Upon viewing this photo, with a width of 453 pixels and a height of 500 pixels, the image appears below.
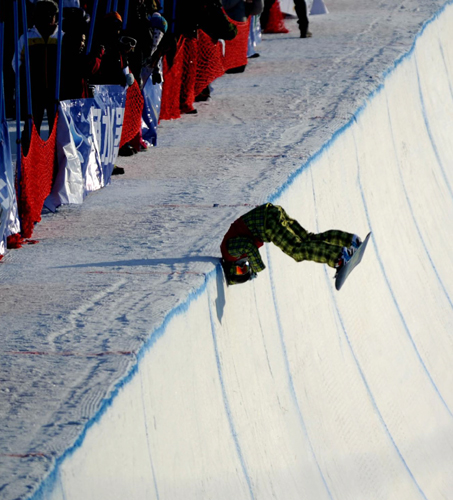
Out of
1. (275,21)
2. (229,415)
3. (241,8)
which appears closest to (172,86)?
(241,8)

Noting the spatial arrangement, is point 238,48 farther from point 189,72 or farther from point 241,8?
point 189,72

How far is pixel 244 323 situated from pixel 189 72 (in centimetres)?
543

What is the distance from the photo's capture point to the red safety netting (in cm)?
1656

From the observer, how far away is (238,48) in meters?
13.6

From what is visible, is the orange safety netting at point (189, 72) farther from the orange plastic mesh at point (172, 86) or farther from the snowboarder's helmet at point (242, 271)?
the snowboarder's helmet at point (242, 271)

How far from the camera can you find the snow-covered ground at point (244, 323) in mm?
4621

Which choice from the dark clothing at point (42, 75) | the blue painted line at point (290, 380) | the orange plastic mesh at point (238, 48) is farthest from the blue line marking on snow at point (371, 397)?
the orange plastic mesh at point (238, 48)

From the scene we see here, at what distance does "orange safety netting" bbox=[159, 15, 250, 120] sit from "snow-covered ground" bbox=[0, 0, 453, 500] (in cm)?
25

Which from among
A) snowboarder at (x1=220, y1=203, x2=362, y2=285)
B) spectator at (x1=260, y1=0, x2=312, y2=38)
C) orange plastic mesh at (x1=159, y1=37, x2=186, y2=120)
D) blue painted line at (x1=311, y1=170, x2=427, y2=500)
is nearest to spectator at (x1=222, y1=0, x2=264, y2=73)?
spectator at (x1=260, y1=0, x2=312, y2=38)

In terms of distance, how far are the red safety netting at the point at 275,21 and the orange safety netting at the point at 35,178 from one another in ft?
31.2

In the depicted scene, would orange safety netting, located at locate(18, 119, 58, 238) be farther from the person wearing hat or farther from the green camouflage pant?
the green camouflage pant

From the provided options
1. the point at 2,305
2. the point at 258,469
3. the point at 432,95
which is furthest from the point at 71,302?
the point at 432,95

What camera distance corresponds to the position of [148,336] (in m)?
5.13

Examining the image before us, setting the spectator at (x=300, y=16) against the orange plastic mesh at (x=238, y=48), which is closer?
the orange plastic mesh at (x=238, y=48)
